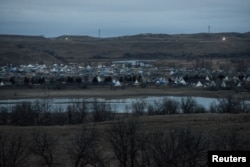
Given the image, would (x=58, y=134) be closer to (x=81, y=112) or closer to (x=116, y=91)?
(x=81, y=112)

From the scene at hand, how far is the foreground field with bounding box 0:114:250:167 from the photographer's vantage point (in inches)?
909

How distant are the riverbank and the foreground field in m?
18.3

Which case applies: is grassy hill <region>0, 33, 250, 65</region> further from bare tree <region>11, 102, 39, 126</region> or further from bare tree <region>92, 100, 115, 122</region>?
bare tree <region>92, 100, 115, 122</region>

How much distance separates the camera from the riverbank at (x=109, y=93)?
167 feet

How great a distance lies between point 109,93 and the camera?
52.8 meters

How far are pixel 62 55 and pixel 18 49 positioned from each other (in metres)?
11.6

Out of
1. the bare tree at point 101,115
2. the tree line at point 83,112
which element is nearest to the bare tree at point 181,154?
the bare tree at point 101,115

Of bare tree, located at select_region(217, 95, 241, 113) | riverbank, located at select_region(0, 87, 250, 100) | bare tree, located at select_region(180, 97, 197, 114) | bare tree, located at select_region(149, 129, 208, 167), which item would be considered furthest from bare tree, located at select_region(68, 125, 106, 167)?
riverbank, located at select_region(0, 87, 250, 100)

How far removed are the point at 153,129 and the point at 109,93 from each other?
2489 cm

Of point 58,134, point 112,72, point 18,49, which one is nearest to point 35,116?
point 58,134

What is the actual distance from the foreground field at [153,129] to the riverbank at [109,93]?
18306 millimetres

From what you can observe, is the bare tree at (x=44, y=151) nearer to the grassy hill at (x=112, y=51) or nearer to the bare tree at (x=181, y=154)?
the bare tree at (x=181, y=154)

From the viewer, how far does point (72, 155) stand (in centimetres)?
2100

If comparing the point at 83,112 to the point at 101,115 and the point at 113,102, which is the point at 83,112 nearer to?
the point at 101,115
